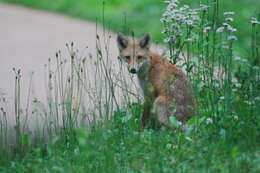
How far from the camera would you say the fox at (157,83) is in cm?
973

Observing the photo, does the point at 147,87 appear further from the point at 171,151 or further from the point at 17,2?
the point at 17,2

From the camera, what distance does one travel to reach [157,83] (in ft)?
33.7

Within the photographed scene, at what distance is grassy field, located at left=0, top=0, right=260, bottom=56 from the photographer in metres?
17.6

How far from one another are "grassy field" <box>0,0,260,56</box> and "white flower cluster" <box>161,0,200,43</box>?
6069mm

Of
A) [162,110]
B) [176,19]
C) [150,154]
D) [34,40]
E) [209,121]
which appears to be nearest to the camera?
[150,154]

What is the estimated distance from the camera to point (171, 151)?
28.0 ft

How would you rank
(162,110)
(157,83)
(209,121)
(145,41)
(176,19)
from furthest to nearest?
(145,41) < (157,83) < (176,19) < (162,110) < (209,121)

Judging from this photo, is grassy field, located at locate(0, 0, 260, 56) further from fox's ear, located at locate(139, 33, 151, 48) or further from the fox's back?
the fox's back

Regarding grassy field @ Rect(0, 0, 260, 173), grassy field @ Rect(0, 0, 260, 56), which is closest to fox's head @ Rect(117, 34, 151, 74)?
→ grassy field @ Rect(0, 0, 260, 173)

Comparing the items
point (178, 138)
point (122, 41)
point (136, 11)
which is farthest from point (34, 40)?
point (178, 138)

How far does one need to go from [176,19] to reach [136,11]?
9650 millimetres

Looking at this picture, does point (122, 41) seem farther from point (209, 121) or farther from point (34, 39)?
point (34, 39)

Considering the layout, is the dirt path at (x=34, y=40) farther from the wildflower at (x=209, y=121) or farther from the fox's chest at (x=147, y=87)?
the wildflower at (x=209, y=121)

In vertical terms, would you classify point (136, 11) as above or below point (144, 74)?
above
